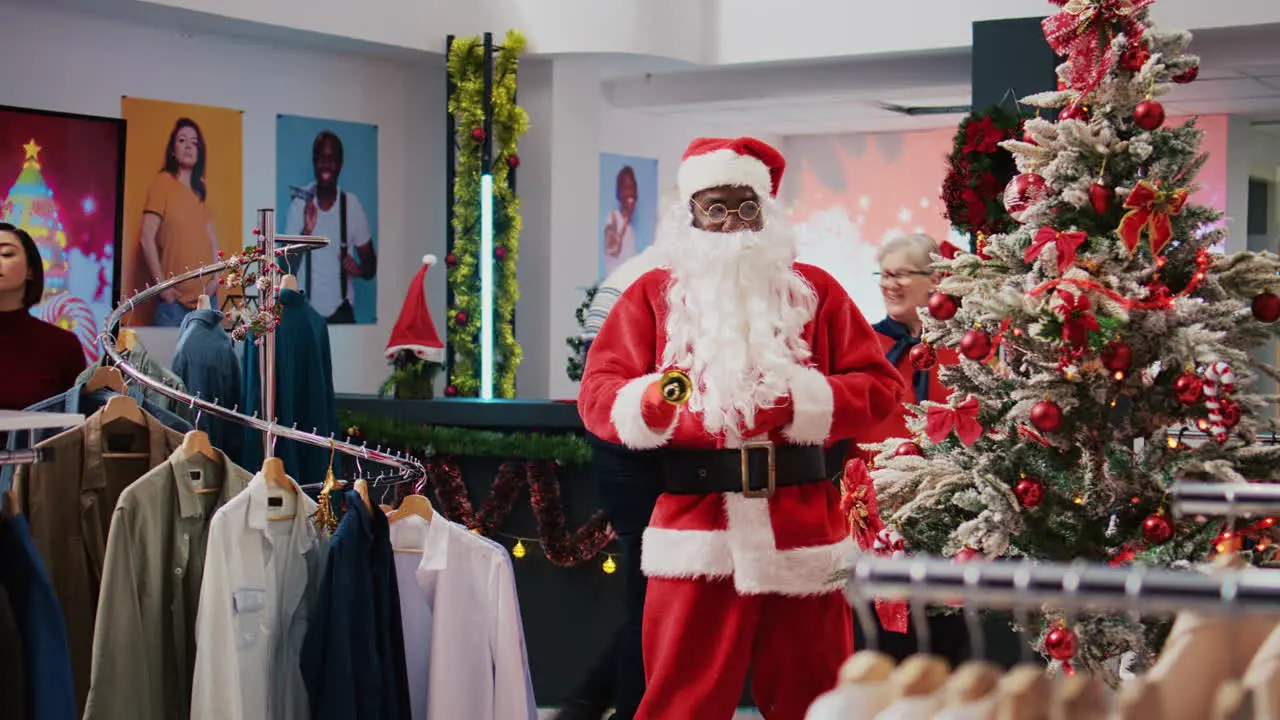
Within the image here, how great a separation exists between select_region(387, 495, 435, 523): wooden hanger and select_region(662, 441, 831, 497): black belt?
0.55 metres

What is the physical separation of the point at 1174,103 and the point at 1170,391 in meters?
6.36

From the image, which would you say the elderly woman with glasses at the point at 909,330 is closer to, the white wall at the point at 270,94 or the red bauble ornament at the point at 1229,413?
the red bauble ornament at the point at 1229,413

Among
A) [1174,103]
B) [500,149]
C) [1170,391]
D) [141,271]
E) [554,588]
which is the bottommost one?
[554,588]

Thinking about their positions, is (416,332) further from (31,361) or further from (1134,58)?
(1134,58)

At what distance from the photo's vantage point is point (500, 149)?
7.20 metres

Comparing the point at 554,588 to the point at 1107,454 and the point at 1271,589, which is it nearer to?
the point at 1107,454

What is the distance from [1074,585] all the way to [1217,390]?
1.73 metres

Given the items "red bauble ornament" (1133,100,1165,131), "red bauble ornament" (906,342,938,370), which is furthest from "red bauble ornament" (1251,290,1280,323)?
"red bauble ornament" (906,342,938,370)

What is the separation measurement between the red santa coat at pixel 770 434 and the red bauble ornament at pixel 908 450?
8 centimetres

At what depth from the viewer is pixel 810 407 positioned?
Answer: 10.4 ft

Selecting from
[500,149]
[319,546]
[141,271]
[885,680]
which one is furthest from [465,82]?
[885,680]

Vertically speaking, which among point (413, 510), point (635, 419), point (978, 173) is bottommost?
point (413, 510)

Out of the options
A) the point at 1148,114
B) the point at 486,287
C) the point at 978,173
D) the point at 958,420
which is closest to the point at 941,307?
the point at 958,420

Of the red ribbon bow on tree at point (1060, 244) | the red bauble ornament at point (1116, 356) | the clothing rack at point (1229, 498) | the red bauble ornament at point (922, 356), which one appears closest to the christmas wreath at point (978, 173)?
the red bauble ornament at point (922, 356)
